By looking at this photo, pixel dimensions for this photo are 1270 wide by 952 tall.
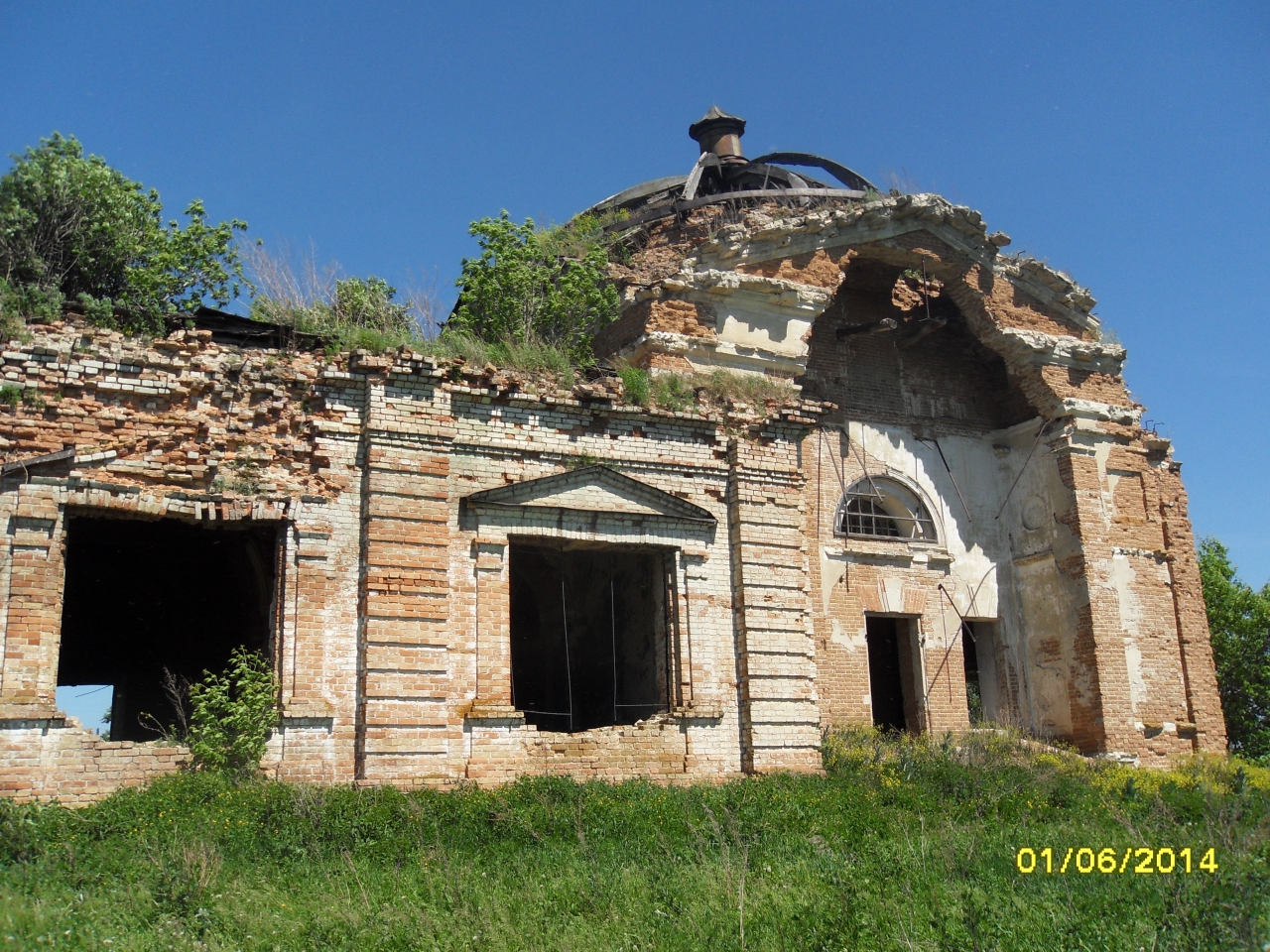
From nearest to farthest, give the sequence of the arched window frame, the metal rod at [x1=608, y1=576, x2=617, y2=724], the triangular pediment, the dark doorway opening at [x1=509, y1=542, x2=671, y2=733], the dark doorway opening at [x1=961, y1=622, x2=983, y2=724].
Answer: the triangular pediment < the dark doorway opening at [x1=509, y1=542, x2=671, y2=733] < the metal rod at [x1=608, y1=576, x2=617, y2=724] < the arched window frame < the dark doorway opening at [x1=961, y1=622, x2=983, y2=724]

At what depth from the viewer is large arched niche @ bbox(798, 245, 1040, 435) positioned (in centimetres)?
1666

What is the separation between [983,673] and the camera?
54.8ft

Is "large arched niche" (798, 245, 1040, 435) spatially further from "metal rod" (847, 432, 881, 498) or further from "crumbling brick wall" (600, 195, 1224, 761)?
"metal rod" (847, 432, 881, 498)

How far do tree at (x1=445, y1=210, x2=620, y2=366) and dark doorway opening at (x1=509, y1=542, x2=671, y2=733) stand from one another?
10.8 feet

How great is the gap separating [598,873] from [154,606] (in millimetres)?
9319

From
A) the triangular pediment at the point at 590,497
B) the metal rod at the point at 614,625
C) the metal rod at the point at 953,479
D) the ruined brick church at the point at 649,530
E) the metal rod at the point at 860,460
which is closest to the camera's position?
the ruined brick church at the point at 649,530

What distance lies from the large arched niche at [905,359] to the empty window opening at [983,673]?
9.87ft

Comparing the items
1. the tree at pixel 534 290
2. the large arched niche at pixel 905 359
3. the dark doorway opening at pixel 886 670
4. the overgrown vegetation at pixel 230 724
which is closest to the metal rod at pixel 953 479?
the large arched niche at pixel 905 359

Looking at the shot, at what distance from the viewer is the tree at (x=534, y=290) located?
16.9 m

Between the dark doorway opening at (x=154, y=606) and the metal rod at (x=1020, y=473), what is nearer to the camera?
the dark doorway opening at (x=154, y=606)

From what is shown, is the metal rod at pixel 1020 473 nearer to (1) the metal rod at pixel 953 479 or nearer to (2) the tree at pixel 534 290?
(1) the metal rod at pixel 953 479

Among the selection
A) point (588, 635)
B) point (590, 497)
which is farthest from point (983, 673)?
point (590, 497)

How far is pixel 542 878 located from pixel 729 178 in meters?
16.4

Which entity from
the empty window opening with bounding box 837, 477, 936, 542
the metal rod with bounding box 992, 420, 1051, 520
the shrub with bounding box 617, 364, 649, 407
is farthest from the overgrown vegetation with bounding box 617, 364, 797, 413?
the metal rod with bounding box 992, 420, 1051, 520
